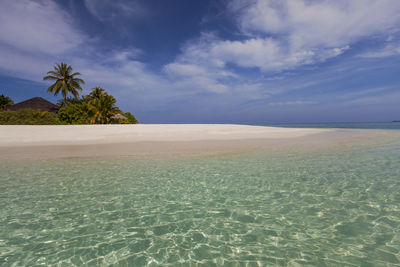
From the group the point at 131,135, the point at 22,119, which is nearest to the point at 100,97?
the point at 22,119

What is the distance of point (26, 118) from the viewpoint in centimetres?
3744

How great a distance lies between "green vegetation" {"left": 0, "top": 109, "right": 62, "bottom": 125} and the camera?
36.4 m

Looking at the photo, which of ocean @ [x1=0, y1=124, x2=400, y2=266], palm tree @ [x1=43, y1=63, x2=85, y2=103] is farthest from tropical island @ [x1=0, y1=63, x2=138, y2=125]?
ocean @ [x1=0, y1=124, x2=400, y2=266]

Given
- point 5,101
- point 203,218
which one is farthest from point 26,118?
point 203,218

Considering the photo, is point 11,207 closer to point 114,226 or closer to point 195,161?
point 114,226

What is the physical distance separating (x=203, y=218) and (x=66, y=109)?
43925mm

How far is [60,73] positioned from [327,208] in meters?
58.0

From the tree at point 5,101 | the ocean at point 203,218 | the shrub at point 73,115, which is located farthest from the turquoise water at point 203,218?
the tree at point 5,101

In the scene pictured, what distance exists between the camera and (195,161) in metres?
11.4

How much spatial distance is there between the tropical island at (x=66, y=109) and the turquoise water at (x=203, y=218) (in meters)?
35.1

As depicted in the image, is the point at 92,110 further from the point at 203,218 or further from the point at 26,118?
the point at 203,218

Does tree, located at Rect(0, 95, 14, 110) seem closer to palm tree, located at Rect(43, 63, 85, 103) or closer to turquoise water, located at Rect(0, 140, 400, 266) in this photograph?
palm tree, located at Rect(43, 63, 85, 103)

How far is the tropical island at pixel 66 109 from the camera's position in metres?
37.5

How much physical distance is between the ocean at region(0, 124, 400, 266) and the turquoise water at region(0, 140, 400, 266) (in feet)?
0.07
